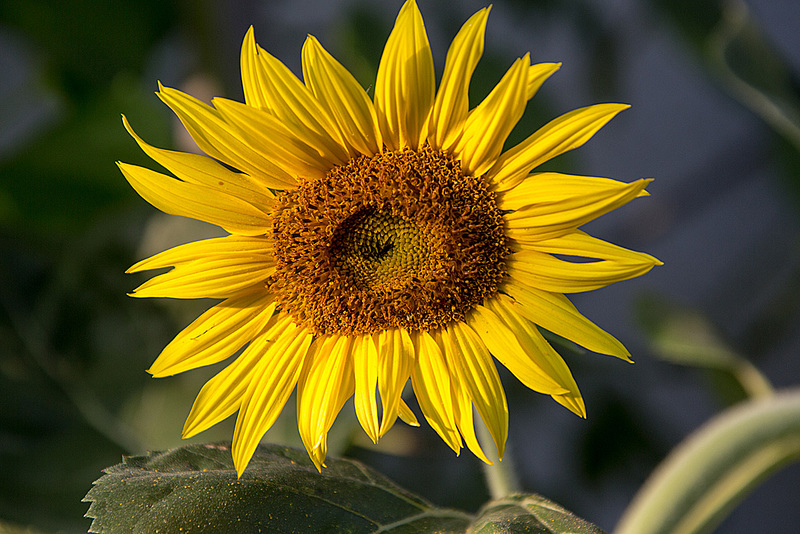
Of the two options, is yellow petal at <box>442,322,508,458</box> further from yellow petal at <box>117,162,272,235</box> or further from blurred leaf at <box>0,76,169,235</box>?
blurred leaf at <box>0,76,169,235</box>

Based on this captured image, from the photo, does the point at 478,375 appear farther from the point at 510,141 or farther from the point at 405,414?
the point at 510,141

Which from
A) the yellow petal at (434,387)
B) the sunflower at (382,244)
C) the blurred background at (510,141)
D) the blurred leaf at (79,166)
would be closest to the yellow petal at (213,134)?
the sunflower at (382,244)

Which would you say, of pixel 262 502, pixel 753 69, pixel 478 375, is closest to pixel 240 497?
pixel 262 502

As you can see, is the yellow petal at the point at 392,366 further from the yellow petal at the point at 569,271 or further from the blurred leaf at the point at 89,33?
the blurred leaf at the point at 89,33

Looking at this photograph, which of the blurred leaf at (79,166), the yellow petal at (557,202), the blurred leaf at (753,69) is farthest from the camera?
the blurred leaf at (79,166)

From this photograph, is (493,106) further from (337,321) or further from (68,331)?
(68,331)

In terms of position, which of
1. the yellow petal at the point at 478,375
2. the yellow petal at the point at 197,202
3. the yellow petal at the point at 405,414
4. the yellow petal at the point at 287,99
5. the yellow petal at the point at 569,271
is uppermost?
the yellow petal at the point at 287,99
